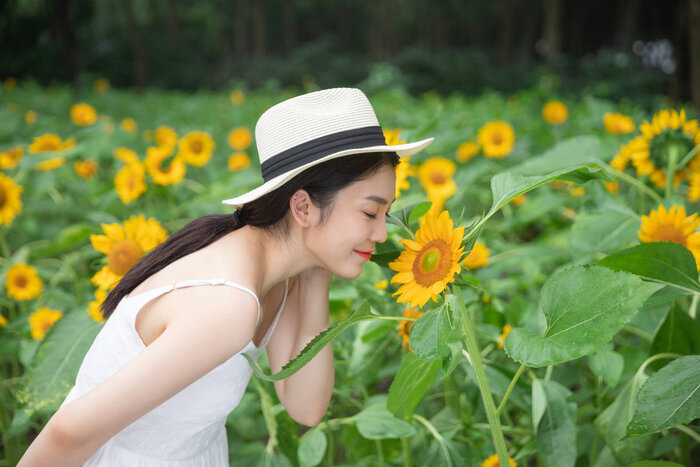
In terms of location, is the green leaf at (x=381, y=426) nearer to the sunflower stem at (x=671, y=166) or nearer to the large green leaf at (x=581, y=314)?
the large green leaf at (x=581, y=314)

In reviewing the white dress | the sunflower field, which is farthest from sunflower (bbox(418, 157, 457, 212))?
the white dress

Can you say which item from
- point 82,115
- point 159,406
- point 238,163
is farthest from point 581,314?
point 82,115

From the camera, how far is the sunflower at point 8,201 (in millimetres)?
2145

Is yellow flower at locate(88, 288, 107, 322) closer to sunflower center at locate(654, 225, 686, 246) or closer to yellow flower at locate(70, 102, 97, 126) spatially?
sunflower center at locate(654, 225, 686, 246)

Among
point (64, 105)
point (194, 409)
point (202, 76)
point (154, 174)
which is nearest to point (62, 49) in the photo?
point (202, 76)

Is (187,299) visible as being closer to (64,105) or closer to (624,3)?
(64,105)

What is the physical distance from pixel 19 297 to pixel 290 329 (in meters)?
1.06

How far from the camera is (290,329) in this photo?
145cm

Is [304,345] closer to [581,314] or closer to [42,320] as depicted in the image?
[581,314]

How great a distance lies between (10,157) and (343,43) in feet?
96.3

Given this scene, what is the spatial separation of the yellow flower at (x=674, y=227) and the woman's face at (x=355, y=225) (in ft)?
1.98

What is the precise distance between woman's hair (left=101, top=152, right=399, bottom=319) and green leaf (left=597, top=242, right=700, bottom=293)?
0.46 m

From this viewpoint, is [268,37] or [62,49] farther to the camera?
[268,37]

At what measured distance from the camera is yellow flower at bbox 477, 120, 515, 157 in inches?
116
